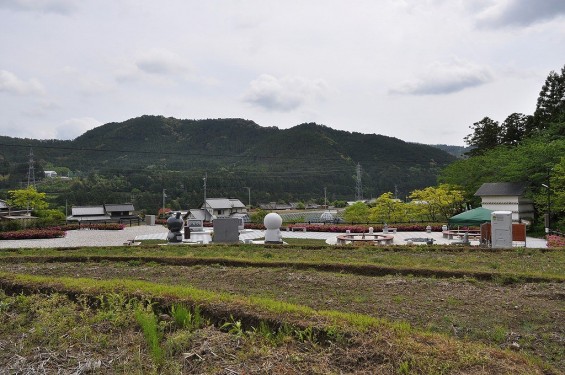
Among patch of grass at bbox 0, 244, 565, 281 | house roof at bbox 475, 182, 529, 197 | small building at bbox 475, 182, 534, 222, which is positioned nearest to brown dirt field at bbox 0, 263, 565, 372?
patch of grass at bbox 0, 244, 565, 281

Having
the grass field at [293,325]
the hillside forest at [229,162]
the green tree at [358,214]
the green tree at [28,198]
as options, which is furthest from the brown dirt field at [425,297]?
the hillside forest at [229,162]

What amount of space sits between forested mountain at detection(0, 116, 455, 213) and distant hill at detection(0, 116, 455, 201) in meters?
0.21

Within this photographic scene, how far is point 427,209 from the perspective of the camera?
1415 inches

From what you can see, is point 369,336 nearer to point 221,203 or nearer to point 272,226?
point 272,226

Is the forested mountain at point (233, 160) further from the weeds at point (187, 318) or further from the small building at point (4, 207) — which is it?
the weeds at point (187, 318)

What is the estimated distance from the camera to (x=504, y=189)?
3272cm

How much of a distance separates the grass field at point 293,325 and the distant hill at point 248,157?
6859cm

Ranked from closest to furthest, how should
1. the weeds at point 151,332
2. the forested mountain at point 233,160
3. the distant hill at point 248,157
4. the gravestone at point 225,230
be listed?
the weeds at point 151,332 → the gravestone at point 225,230 → the forested mountain at point 233,160 → the distant hill at point 248,157

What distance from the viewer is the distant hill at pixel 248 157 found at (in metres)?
82.4

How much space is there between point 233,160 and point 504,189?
74.6 metres

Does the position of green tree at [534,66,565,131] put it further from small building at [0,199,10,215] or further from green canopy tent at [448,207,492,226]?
small building at [0,199,10,215]

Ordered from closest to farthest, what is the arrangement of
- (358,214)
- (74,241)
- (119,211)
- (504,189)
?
(74,241) → (504,189) → (358,214) → (119,211)

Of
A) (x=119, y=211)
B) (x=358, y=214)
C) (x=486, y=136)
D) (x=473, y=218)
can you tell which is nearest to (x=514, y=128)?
(x=486, y=136)

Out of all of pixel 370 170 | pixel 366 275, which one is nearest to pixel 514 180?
pixel 366 275
